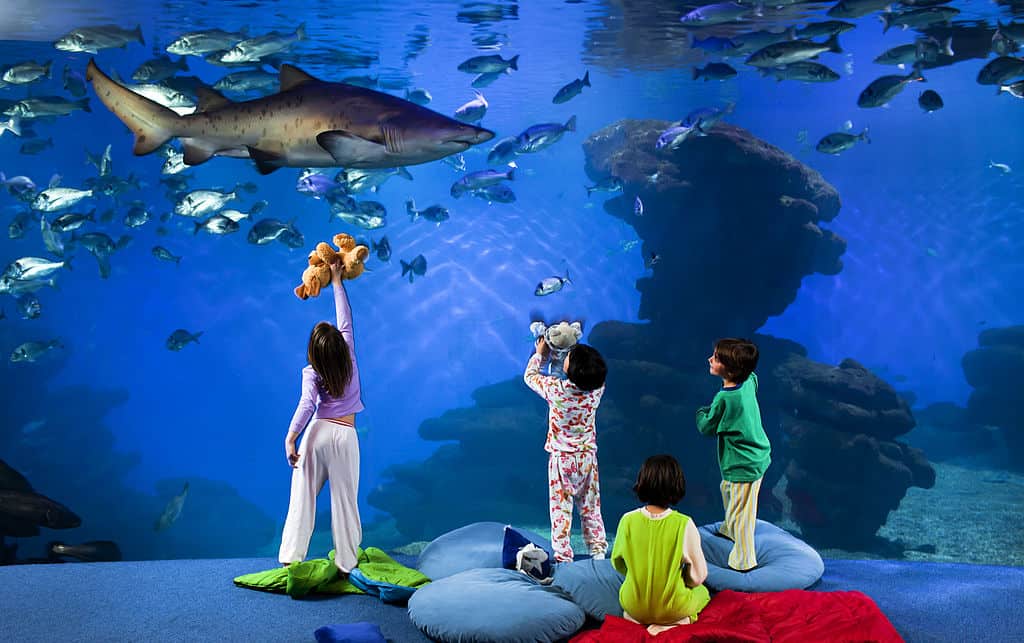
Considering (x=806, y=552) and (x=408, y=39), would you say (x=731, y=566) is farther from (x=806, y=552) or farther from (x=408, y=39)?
(x=408, y=39)

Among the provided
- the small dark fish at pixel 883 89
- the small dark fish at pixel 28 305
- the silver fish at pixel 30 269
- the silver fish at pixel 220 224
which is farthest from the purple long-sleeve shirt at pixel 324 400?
the small dark fish at pixel 28 305

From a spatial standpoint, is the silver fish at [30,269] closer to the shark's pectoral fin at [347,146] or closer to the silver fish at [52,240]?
the silver fish at [52,240]

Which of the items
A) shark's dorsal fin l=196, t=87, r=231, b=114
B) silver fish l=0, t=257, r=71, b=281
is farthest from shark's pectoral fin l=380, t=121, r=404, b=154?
silver fish l=0, t=257, r=71, b=281

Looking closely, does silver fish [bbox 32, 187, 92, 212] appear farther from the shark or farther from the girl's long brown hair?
the girl's long brown hair

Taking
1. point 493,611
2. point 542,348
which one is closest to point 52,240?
point 542,348

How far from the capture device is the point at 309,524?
4969mm

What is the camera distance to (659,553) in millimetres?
4051

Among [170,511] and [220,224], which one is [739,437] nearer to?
[220,224]

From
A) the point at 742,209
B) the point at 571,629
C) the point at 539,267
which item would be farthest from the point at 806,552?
the point at 539,267

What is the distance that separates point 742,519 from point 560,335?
1.91 meters

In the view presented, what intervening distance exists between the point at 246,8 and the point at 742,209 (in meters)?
9.24

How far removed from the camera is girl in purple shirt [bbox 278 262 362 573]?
4875 millimetres

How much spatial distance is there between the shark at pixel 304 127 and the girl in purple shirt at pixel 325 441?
1391mm

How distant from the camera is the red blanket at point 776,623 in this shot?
388 centimetres
